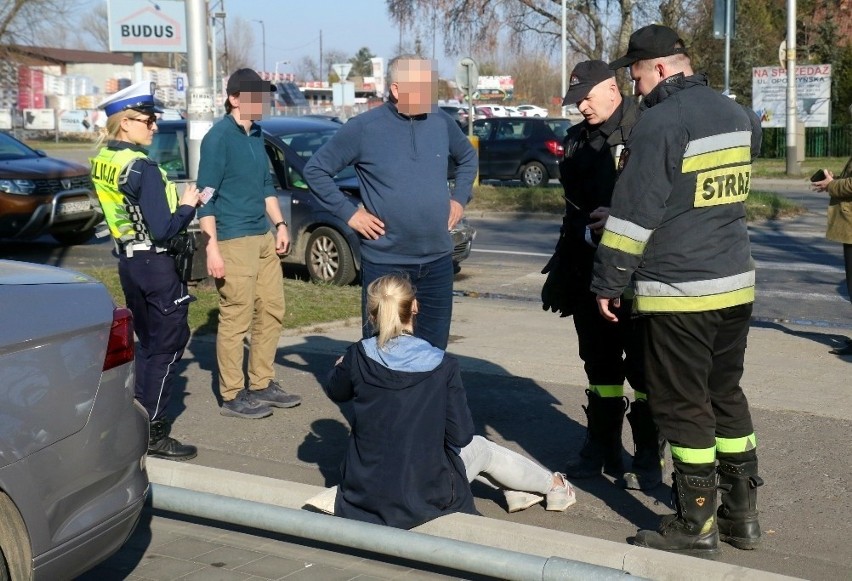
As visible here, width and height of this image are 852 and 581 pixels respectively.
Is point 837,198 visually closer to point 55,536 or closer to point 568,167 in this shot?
point 568,167

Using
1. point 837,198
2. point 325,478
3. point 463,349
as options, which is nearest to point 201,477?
point 325,478

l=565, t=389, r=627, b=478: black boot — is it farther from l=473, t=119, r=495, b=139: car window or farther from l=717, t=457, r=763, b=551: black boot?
l=473, t=119, r=495, b=139: car window

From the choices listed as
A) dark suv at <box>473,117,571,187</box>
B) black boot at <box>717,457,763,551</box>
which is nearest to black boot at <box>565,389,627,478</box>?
black boot at <box>717,457,763,551</box>

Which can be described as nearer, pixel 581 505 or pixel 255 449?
pixel 581 505

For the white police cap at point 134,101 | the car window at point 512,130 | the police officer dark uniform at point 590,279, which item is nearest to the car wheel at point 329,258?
the white police cap at point 134,101

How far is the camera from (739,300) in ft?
14.8

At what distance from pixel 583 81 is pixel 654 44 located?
2.55 ft

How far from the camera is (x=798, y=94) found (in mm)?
29594

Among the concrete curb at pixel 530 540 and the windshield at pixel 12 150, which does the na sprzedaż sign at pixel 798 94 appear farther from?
the concrete curb at pixel 530 540

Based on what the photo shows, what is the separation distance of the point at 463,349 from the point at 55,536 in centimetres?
531

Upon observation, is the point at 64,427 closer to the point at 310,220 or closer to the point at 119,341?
the point at 119,341

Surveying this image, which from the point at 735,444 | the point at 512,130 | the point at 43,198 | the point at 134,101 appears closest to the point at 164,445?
the point at 134,101

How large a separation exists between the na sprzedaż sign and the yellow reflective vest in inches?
949

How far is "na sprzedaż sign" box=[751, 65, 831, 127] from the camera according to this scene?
28312mm
